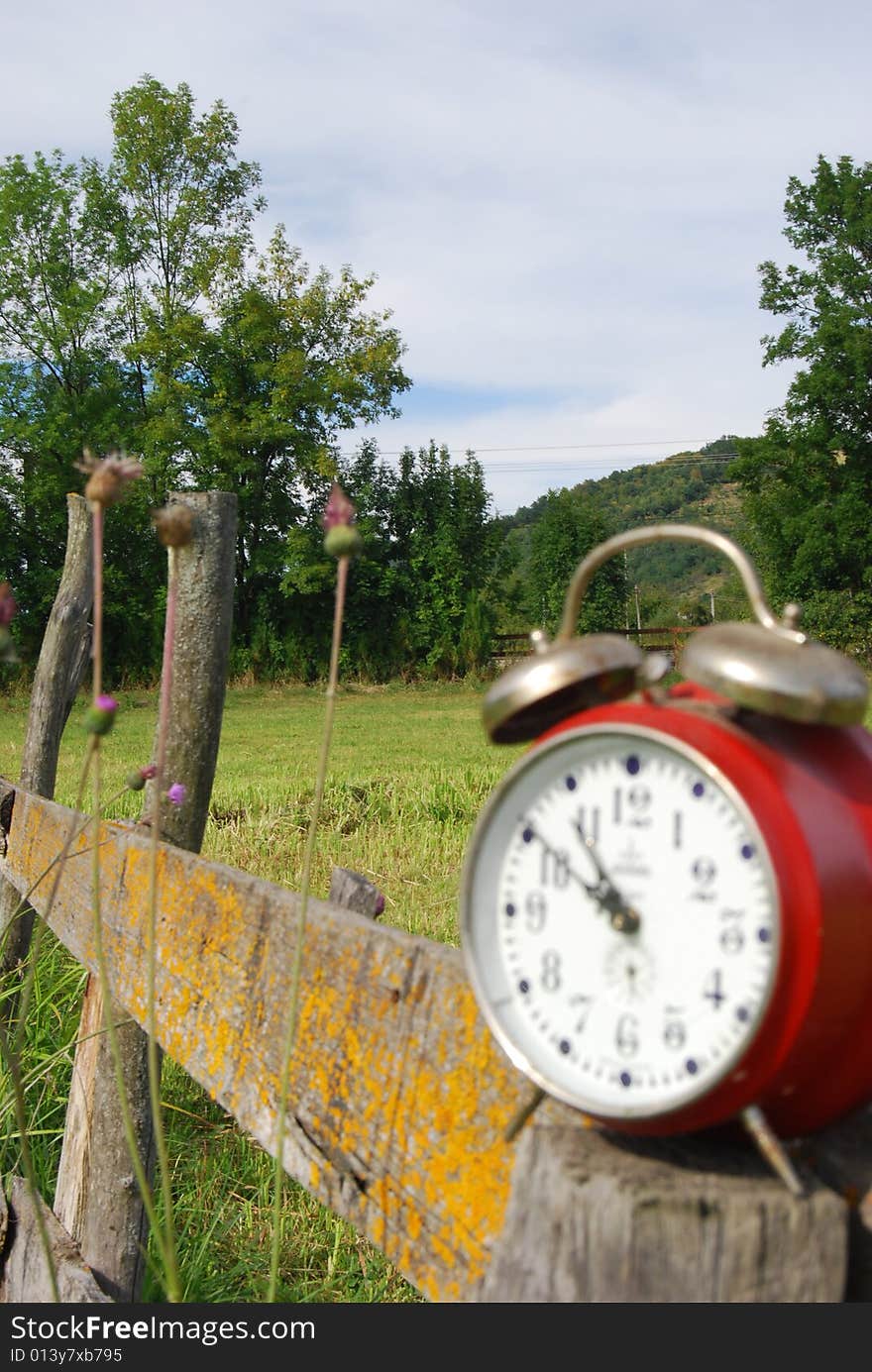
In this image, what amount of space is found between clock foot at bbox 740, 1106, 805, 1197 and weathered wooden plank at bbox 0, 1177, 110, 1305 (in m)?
1.79

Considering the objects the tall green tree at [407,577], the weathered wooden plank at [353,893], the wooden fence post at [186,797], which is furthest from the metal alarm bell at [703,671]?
the tall green tree at [407,577]

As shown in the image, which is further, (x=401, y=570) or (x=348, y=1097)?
(x=401, y=570)

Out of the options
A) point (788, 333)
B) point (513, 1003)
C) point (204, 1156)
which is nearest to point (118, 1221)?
point (204, 1156)

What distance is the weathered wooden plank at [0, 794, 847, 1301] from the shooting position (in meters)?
0.77

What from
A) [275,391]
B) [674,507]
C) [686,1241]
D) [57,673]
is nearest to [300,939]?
[686,1241]

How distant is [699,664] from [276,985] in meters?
0.83

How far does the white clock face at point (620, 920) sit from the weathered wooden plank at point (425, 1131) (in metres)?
0.07

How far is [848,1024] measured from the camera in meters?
0.83

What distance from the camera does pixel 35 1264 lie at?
7.85 ft

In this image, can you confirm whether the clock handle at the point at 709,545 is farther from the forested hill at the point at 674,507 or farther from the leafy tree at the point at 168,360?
the forested hill at the point at 674,507

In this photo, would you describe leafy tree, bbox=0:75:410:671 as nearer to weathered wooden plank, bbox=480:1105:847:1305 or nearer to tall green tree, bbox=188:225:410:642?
tall green tree, bbox=188:225:410:642
